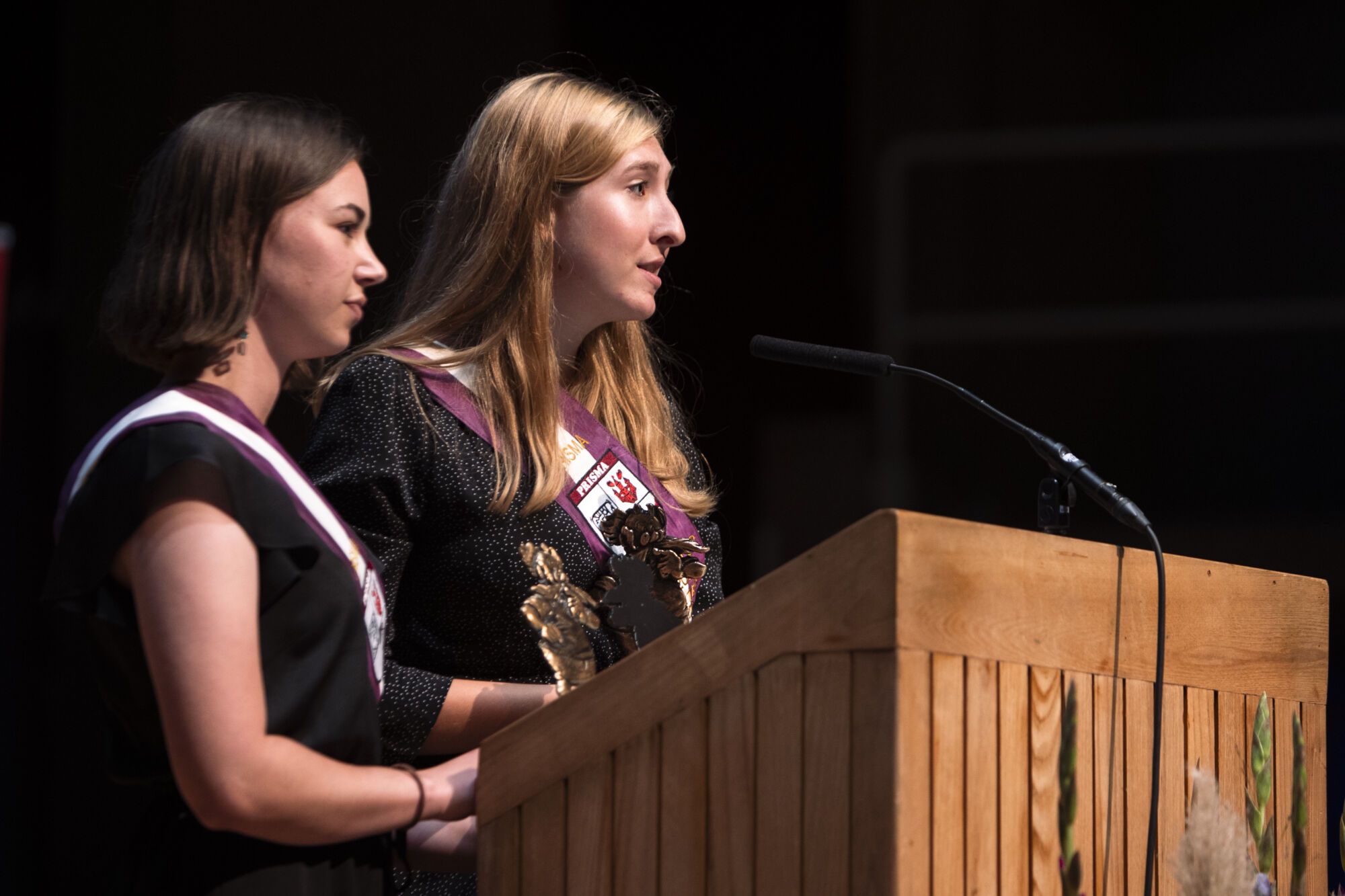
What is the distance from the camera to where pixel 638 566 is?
1.84 meters

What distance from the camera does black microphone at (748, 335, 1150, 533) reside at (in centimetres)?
145

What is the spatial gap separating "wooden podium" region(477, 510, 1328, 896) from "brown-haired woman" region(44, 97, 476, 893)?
5.8 inches

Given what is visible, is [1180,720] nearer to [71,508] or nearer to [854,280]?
[71,508]

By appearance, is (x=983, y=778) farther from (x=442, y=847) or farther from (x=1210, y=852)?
(x=442, y=847)

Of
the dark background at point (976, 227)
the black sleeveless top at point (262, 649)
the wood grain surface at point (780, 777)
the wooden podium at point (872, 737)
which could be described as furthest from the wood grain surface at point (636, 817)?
the dark background at point (976, 227)

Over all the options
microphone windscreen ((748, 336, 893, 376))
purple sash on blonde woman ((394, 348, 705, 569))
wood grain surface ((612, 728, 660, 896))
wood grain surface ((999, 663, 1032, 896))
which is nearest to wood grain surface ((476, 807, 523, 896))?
wood grain surface ((612, 728, 660, 896))

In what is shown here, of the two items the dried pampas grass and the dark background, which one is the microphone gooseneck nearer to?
the dried pampas grass

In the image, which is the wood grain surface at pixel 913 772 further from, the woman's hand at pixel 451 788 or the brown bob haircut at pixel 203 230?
the brown bob haircut at pixel 203 230

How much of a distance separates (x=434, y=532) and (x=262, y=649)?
1.94 feet

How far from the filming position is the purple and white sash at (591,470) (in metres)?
1.90

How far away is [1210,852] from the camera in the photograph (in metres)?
1.06

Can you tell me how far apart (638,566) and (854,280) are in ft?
6.72

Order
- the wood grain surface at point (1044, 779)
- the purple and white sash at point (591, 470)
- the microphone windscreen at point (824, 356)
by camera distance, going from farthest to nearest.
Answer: the purple and white sash at point (591, 470)
the microphone windscreen at point (824, 356)
the wood grain surface at point (1044, 779)

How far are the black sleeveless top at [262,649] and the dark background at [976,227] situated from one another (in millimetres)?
2188
